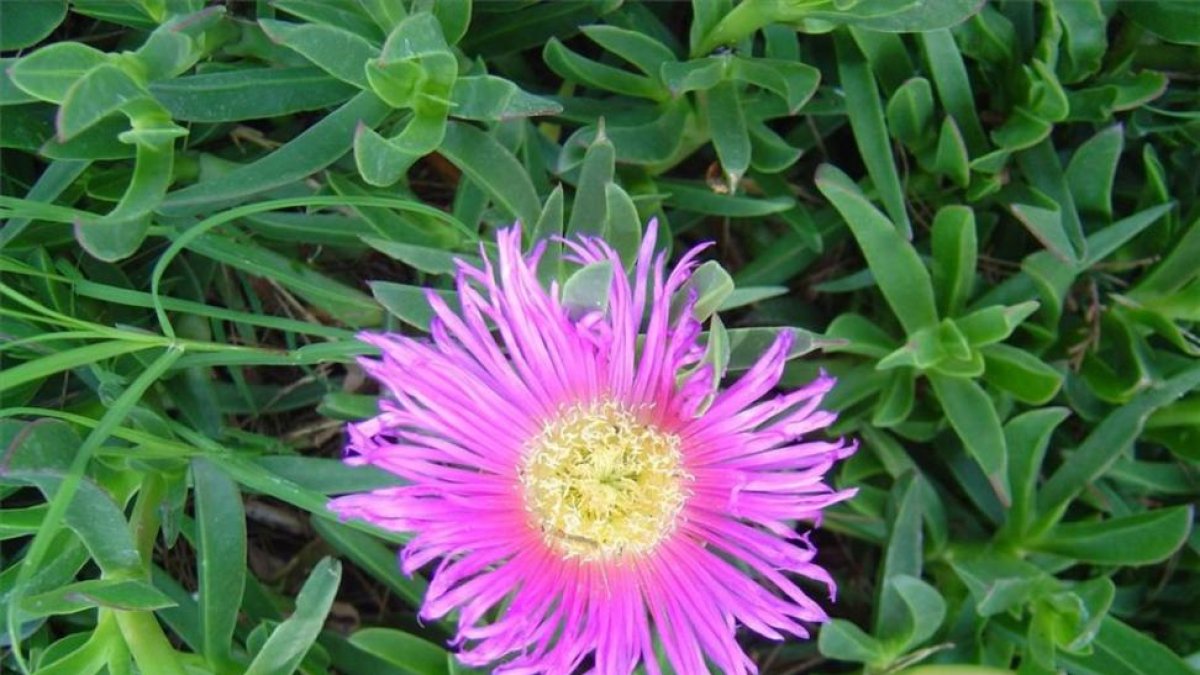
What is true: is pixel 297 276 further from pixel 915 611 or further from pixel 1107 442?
pixel 1107 442

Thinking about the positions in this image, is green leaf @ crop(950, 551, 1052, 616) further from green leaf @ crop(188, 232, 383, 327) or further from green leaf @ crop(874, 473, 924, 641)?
green leaf @ crop(188, 232, 383, 327)

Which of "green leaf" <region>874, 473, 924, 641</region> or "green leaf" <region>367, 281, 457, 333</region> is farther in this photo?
"green leaf" <region>874, 473, 924, 641</region>

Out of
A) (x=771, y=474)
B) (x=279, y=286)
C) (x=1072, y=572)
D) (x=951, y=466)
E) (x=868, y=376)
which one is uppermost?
(x=279, y=286)

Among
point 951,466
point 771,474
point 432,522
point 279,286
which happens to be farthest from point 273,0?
point 951,466

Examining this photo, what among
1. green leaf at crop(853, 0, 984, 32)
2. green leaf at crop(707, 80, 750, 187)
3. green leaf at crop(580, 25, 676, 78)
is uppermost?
green leaf at crop(580, 25, 676, 78)

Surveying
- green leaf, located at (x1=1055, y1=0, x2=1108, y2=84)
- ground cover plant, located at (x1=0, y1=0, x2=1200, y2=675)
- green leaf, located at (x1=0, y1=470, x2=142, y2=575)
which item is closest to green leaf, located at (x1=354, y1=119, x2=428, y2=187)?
ground cover plant, located at (x1=0, y1=0, x2=1200, y2=675)

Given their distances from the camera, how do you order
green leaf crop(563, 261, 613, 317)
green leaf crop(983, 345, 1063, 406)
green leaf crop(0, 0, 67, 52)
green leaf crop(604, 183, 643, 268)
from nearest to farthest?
green leaf crop(563, 261, 613, 317), green leaf crop(604, 183, 643, 268), green leaf crop(0, 0, 67, 52), green leaf crop(983, 345, 1063, 406)

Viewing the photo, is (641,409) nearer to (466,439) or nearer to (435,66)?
(466,439)
